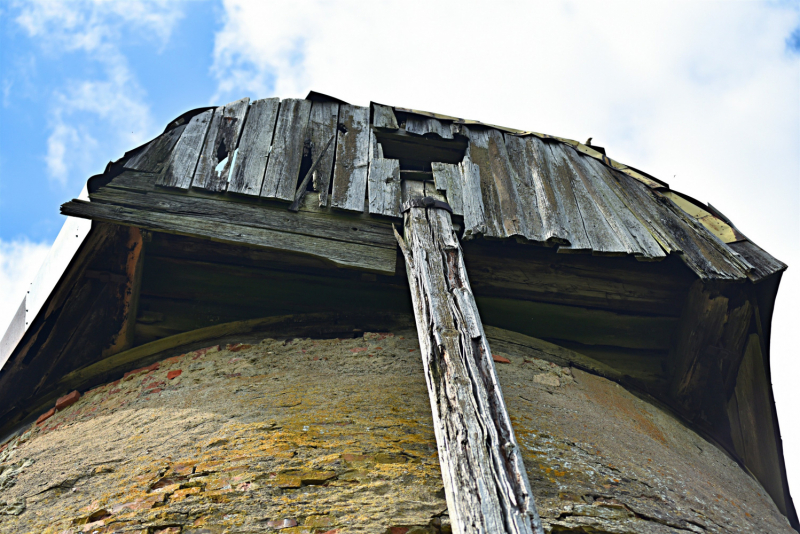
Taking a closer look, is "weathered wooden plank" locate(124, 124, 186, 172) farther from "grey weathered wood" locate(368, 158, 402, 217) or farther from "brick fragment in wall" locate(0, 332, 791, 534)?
"grey weathered wood" locate(368, 158, 402, 217)

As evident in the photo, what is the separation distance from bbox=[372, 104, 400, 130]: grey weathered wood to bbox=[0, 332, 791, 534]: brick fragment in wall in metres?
1.75

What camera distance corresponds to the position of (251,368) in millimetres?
3457

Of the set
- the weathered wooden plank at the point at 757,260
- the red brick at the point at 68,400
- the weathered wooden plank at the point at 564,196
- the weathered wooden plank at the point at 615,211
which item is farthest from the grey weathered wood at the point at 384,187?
the weathered wooden plank at the point at 757,260

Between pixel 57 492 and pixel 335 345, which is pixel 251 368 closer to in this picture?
pixel 335 345

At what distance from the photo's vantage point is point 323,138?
13.8 ft

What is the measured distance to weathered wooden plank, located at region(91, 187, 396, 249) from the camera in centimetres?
353

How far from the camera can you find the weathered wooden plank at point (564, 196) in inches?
150

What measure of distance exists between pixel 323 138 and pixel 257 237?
1101mm

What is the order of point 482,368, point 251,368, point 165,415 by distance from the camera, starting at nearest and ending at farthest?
point 482,368
point 165,415
point 251,368

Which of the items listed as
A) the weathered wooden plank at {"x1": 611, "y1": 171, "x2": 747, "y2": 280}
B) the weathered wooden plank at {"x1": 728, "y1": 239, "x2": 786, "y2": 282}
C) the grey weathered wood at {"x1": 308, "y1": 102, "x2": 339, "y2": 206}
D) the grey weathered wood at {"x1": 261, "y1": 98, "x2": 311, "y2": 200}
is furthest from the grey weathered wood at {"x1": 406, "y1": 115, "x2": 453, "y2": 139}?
the weathered wooden plank at {"x1": 728, "y1": 239, "x2": 786, "y2": 282}

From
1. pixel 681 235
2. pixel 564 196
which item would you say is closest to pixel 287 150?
pixel 564 196

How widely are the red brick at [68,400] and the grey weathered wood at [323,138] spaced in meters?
2.08

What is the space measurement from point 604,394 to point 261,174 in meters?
2.76

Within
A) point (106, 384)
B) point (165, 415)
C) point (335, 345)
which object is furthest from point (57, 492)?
point (335, 345)
